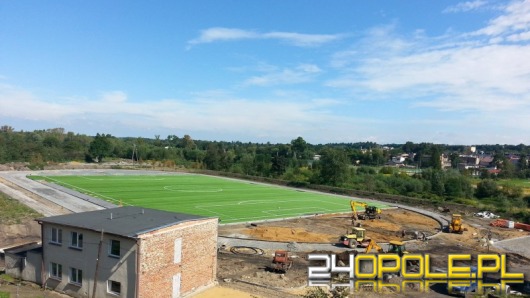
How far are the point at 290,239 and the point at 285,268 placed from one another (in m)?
10.4

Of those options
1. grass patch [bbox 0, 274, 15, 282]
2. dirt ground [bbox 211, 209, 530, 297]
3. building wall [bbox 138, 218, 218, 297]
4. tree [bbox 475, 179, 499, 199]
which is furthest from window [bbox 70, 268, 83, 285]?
tree [bbox 475, 179, 499, 199]

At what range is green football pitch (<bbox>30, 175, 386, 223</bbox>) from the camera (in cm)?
5244

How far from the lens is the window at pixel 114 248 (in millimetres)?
21203

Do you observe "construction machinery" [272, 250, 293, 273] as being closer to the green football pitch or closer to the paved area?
the green football pitch

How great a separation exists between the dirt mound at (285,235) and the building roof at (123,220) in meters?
15.7

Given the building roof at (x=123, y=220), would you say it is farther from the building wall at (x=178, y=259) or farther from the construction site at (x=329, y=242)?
the construction site at (x=329, y=242)

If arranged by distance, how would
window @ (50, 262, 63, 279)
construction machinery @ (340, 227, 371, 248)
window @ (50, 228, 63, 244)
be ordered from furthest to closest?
construction machinery @ (340, 227, 371, 248) → window @ (50, 262, 63, 279) → window @ (50, 228, 63, 244)

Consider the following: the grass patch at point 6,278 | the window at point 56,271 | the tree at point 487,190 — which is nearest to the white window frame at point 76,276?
the window at point 56,271

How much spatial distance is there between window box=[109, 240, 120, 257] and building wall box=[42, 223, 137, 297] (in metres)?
0.17

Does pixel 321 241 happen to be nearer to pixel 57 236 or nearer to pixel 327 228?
pixel 327 228

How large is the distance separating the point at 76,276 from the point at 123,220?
12.2ft

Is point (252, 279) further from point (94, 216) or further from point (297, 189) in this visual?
point (297, 189)

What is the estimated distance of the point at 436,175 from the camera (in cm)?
7831

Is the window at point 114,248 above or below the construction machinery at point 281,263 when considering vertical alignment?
above
